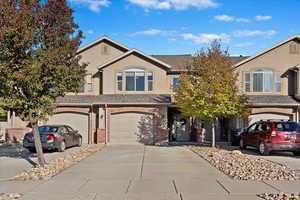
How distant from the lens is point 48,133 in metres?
16.8

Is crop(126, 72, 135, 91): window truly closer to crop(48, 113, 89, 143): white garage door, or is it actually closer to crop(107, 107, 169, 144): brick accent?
crop(107, 107, 169, 144): brick accent

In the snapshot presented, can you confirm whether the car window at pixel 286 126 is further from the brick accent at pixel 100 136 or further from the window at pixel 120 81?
the window at pixel 120 81

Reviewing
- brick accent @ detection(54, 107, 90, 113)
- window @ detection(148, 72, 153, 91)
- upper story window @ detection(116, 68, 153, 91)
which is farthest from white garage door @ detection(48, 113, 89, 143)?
window @ detection(148, 72, 153, 91)

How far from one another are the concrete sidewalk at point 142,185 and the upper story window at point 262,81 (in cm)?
1320

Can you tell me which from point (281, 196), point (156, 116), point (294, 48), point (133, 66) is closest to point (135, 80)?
point (133, 66)

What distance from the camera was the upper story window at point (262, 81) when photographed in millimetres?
23219

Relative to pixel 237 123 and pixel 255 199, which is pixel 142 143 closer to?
pixel 237 123

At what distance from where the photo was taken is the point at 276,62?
2331 centimetres

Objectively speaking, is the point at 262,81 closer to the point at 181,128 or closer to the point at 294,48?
the point at 294,48

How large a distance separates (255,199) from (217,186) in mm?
1393

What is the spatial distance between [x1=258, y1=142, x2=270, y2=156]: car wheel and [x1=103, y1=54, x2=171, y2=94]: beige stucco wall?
8.50 metres

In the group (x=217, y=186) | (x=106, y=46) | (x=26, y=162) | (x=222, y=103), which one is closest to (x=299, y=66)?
(x=222, y=103)

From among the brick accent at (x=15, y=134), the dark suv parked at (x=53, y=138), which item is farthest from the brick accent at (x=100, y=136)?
the brick accent at (x=15, y=134)

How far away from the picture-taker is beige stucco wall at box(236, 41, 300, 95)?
76.1ft
